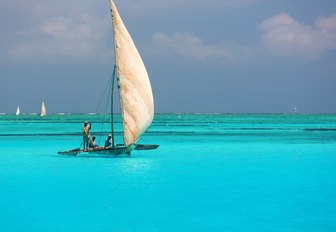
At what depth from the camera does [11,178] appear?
85.5 feet

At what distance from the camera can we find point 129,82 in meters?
32.5

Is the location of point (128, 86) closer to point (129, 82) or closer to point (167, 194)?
point (129, 82)

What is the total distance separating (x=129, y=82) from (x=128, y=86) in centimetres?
24

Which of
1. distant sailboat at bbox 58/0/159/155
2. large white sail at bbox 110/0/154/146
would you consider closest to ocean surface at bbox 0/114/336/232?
distant sailboat at bbox 58/0/159/155

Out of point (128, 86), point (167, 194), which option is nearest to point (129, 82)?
point (128, 86)

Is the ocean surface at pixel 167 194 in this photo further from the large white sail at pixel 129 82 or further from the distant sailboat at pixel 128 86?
the large white sail at pixel 129 82

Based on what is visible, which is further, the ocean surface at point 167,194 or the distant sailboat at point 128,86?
the distant sailboat at point 128,86

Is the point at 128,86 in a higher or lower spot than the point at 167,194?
higher

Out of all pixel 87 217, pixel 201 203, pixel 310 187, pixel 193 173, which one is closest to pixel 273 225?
pixel 201 203

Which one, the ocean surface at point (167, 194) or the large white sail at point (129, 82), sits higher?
the large white sail at point (129, 82)

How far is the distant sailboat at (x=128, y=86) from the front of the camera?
3238 cm

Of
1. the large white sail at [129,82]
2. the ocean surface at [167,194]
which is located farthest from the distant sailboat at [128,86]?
the ocean surface at [167,194]

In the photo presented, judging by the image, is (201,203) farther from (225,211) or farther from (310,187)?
(310,187)

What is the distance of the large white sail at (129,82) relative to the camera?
106 feet
